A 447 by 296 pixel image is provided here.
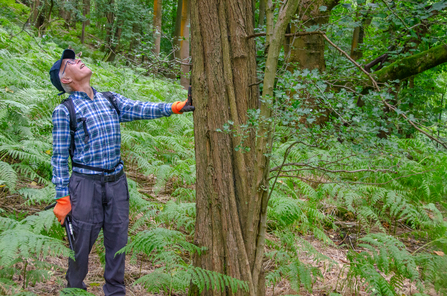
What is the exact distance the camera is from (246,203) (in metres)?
2.42

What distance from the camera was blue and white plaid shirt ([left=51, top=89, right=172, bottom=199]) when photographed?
2568mm

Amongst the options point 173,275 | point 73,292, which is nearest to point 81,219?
point 73,292

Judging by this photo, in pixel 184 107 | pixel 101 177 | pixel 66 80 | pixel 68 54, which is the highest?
pixel 68 54

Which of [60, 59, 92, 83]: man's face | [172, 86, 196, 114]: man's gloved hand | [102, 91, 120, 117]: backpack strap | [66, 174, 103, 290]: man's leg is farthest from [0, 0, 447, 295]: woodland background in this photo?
[60, 59, 92, 83]: man's face

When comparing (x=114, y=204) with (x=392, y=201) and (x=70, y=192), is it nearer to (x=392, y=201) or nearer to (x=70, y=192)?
(x=70, y=192)

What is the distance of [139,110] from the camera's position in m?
2.91

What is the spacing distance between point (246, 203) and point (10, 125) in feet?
12.7

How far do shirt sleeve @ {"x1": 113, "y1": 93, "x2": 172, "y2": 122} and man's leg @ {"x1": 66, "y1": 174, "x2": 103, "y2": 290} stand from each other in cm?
72

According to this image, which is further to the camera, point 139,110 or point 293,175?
point 293,175

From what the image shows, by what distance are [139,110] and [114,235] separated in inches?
46.4

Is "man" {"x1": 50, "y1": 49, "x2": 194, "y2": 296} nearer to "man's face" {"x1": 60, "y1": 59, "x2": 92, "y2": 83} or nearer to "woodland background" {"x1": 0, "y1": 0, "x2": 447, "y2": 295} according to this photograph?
"man's face" {"x1": 60, "y1": 59, "x2": 92, "y2": 83}

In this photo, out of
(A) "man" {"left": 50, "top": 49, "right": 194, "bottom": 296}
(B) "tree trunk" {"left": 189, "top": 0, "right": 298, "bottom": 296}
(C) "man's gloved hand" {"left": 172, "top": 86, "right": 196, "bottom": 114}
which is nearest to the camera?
(B) "tree trunk" {"left": 189, "top": 0, "right": 298, "bottom": 296}

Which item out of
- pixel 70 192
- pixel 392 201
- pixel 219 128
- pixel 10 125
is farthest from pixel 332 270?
pixel 10 125

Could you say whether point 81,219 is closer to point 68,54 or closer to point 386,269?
point 68,54
